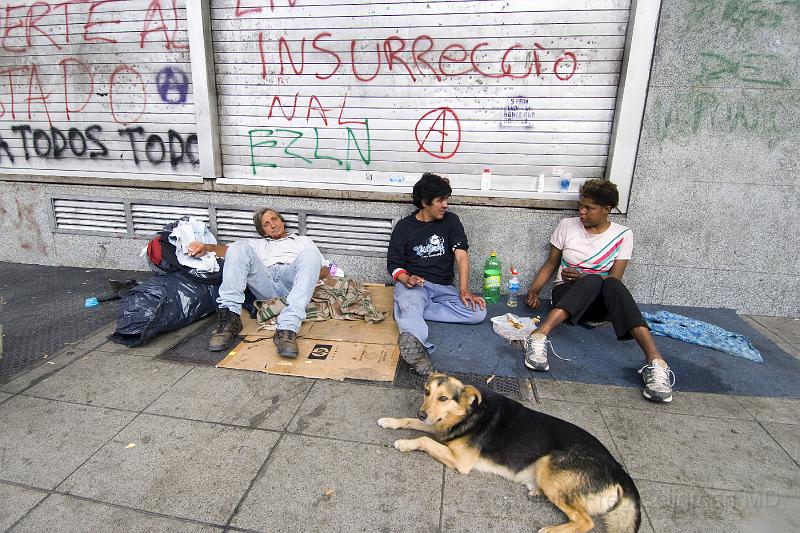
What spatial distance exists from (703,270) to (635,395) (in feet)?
7.35

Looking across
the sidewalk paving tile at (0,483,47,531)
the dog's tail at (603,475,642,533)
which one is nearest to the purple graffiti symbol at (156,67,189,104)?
the sidewalk paving tile at (0,483,47,531)

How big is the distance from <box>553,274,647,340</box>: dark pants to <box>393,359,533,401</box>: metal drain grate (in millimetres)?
706

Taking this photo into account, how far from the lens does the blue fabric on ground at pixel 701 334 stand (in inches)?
150

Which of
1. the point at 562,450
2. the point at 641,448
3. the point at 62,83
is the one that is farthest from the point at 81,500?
the point at 62,83

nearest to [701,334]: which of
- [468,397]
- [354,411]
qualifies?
[468,397]

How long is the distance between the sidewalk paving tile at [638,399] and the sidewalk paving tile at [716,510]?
0.73 meters

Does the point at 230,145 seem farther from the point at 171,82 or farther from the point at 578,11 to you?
the point at 578,11

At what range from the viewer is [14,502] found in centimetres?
220

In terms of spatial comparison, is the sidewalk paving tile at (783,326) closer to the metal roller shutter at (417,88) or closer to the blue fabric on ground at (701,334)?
the blue fabric on ground at (701,334)

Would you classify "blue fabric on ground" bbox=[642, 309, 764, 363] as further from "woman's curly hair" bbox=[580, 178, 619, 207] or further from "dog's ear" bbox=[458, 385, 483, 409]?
"dog's ear" bbox=[458, 385, 483, 409]

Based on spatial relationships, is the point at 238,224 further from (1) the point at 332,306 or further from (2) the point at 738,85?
(2) the point at 738,85

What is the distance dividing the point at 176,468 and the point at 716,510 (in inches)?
112

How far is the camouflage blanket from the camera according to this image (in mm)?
4180

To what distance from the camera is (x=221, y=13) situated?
15.9ft
